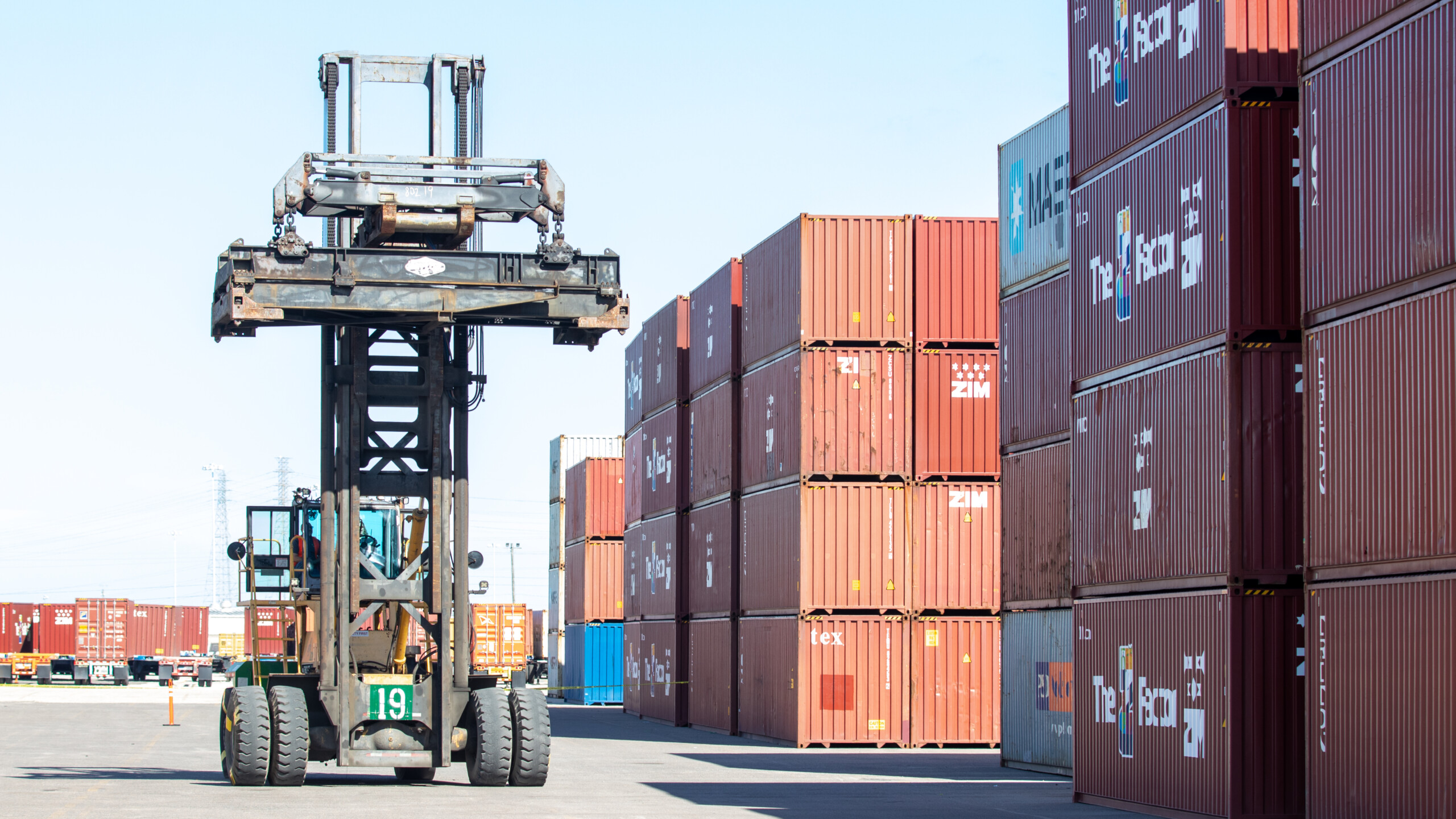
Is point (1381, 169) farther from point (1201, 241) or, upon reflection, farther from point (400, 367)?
point (400, 367)

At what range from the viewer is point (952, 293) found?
2906cm

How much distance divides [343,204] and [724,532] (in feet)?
51.5

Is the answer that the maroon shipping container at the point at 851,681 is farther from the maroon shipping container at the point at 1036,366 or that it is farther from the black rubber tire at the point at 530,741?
the black rubber tire at the point at 530,741

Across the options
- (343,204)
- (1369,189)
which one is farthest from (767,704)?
(1369,189)

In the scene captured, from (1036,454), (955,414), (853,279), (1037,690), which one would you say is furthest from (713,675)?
(1036,454)

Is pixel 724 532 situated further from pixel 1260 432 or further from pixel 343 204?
pixel 1260 432

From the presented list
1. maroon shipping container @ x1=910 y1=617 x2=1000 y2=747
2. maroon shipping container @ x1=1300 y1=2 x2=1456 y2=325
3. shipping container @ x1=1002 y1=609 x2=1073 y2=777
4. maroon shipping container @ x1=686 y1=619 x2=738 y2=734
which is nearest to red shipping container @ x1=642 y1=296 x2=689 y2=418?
maroon shipping container @ x1=686 y1=619 x2=738 y2=734

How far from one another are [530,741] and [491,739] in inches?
16.1

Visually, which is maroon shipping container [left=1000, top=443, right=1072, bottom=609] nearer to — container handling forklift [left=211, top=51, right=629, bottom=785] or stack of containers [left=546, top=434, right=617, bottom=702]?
container handling forklift [left=211, top=51, right=629, bottom=785]

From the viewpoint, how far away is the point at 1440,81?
44.5 feet

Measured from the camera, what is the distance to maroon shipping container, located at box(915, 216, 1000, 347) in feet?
95.2

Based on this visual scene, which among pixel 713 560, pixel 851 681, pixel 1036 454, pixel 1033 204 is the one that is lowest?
pixel 851 681

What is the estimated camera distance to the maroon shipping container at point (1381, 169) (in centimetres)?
1353

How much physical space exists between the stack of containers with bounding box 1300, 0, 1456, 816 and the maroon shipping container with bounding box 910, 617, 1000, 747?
1398 cm
